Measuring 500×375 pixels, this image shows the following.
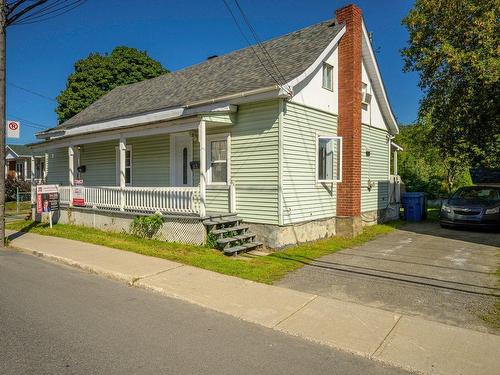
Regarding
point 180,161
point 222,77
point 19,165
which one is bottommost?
point 180,161

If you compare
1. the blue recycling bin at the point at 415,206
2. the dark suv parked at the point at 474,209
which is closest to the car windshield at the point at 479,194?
the dark suv parked at the point at 474,209

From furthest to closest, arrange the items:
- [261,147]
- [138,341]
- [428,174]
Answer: [428,174] < [261,147] < [138,341]

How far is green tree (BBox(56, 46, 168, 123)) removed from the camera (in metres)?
33.4

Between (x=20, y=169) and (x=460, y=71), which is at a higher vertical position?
(x=460, y=71)

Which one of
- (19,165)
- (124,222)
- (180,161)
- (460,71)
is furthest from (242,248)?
(19,165)

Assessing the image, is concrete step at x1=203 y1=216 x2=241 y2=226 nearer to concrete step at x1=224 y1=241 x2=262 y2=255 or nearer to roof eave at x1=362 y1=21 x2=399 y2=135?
concrete step at x1=224 y1=241 x2=262 y2=255

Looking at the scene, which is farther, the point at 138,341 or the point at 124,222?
the point at 124,222

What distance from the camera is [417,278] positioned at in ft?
23.6

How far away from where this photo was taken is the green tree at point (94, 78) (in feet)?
110

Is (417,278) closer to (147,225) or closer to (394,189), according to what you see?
(147,225)

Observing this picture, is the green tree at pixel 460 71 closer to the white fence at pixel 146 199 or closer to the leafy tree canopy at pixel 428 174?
the leafy tree canopy at pixel 428 174

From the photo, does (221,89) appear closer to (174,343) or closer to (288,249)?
(288,249)

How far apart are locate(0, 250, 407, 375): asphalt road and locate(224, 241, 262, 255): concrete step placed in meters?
2.85

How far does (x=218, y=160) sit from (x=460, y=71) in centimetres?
1057
